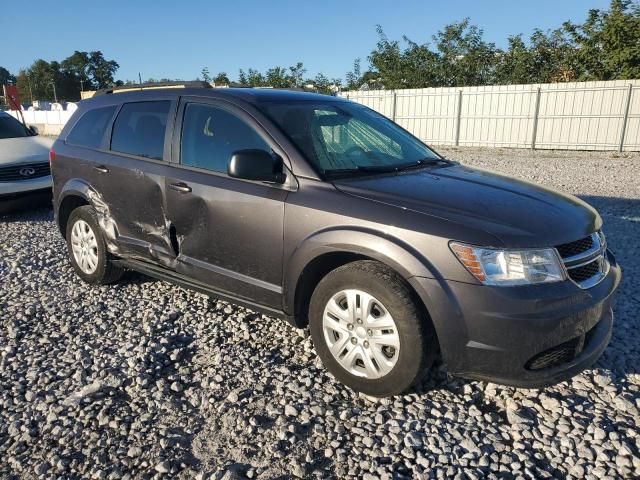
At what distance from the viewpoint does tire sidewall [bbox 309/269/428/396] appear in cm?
263

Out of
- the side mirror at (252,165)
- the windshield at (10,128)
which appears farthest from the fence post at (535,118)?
the side mirror at (252,165)

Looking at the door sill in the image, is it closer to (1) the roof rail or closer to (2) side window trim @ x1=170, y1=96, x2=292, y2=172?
(2) side window trim @ x1=170, y1=96, x2=292, y2=172

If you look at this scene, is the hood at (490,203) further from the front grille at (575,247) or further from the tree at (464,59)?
the tree at (464,59)

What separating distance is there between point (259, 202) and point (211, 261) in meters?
0.65

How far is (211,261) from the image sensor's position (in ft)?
11.6

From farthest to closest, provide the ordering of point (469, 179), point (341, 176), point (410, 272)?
1. point (469, 179)
2. point (341, 176)
3. point (410, 272)

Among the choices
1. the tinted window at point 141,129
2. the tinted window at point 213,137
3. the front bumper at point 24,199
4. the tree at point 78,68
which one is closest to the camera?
the tinted window at point 213,137

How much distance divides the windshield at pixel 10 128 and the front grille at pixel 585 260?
29.5 ft

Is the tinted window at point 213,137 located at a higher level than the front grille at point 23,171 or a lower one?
higher

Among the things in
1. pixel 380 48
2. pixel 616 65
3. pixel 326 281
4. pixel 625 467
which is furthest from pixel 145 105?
pixel 380 48

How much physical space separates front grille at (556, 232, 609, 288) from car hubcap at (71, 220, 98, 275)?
12.8 ft

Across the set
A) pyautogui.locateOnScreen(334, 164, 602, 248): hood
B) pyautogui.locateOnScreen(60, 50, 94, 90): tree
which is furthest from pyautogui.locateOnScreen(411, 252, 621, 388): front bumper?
pyautogui.locateOnScreen(60, 50, 94, 90): tree

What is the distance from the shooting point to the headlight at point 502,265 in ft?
8.09

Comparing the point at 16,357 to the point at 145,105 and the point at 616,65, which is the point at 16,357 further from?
the point at 616,65
